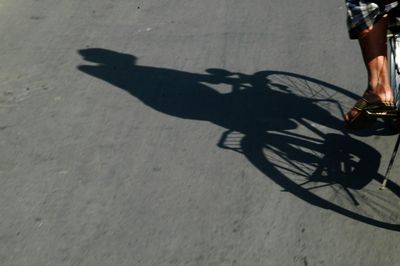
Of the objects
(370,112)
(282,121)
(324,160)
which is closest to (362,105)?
(370,112)

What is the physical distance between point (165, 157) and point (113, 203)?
662 mm

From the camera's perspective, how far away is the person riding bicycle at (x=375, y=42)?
4668 millimetres

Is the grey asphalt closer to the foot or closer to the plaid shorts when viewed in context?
the foot

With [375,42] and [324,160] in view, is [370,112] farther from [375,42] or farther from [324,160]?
[324,160]

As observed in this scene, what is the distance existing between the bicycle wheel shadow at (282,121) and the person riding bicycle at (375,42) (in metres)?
0.50

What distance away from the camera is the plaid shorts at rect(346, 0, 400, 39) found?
462 centimetres

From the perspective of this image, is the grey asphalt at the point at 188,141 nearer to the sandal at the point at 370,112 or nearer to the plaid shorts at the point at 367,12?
the sandal at the point at 370,112

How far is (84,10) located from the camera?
790cm

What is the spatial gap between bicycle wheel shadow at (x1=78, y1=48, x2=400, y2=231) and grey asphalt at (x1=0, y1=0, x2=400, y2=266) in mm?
14

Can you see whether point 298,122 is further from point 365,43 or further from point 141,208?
point 141,208

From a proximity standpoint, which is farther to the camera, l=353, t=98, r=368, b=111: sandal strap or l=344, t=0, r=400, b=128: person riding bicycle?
l=353, t=98, r=368, b=111: sandal strap

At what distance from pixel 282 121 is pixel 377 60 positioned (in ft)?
3.79

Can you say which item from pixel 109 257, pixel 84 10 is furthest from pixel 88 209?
pixel 84 10

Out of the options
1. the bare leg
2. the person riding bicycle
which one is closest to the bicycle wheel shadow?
the person riding bicycle
